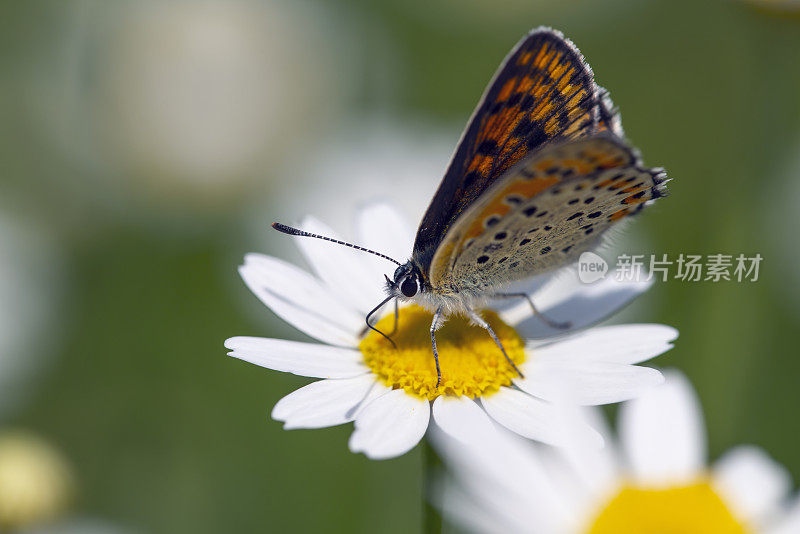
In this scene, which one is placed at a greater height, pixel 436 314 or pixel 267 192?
pixel 267 192

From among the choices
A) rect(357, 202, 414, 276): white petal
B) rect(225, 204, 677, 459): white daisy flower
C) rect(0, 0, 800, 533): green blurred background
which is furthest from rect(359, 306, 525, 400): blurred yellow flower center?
rect(0, 0, 800, 533): green blurred background

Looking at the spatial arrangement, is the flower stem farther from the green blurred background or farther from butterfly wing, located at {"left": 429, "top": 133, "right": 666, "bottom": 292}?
the green blurred background

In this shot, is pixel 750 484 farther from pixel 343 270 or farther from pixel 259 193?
pixel 259 193

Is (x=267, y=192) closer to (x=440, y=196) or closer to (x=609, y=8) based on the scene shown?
(x=609, y=8)

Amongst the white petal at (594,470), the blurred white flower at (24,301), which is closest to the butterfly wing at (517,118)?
the white petal at (594,470)

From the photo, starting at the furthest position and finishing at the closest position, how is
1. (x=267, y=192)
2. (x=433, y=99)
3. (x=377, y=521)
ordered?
1. (x=433, y=99)
2. (x=267, y=192)
3. (x=377, y=521)

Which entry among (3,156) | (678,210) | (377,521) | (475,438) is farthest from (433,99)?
(475,438)

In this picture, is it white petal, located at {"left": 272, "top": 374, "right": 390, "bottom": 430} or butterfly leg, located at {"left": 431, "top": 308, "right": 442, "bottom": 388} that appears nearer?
white petal, located at {"left": 272, "top": 374, "right": 390, "bottom": 430}
